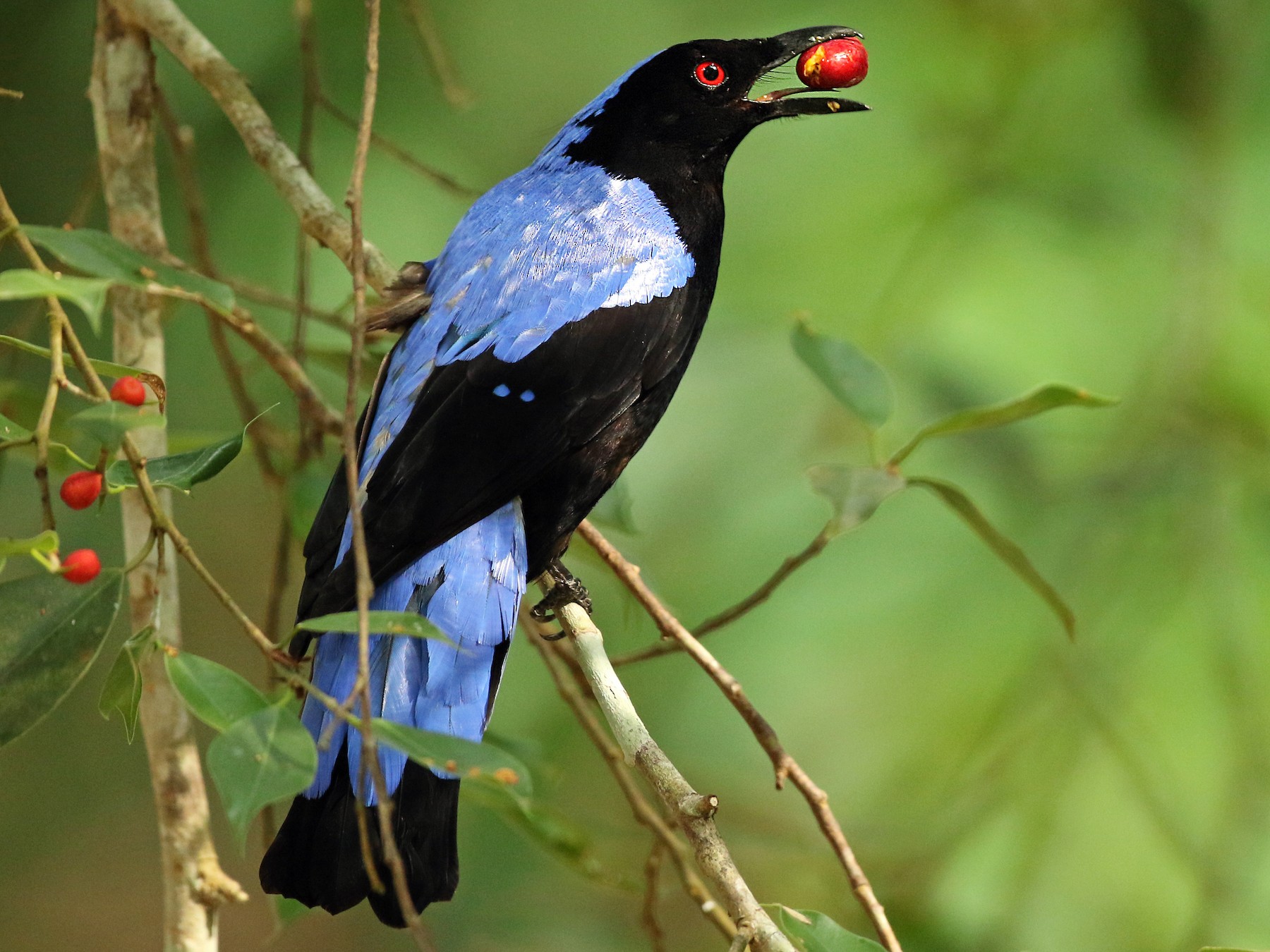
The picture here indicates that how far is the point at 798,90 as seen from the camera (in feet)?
7.77

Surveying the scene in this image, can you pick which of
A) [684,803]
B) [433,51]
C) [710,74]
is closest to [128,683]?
[684,803]

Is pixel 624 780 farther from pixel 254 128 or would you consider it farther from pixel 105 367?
pixel 254 128

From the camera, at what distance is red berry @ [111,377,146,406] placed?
138 cm

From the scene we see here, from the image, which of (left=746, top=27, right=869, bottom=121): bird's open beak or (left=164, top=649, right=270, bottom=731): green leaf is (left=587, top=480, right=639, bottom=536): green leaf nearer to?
(left=746, top=27, right=869, bottom=121): bird's open beak

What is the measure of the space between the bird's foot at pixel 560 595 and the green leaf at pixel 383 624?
73 centimetres

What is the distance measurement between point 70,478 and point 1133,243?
284 cm

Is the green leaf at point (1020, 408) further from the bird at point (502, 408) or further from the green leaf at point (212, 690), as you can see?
the green leaf at point (212, 690)

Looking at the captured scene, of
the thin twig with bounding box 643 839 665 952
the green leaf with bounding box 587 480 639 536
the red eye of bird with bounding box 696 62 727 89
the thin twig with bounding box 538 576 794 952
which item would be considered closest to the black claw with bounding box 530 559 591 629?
the green leaf with bounding box 587 480 639 536

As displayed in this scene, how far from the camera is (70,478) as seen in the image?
1390 mm

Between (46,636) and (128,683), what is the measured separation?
0.41ft

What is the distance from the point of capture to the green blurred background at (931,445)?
2904 millimetres

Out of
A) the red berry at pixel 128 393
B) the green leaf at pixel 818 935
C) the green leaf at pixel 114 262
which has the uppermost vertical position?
the green leaf at pixel 114 262

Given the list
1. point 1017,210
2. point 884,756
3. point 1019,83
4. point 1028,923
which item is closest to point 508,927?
point 884,756

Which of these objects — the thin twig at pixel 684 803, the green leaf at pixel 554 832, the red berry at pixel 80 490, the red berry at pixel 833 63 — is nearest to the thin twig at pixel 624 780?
the green leaf at pixel 554 832
